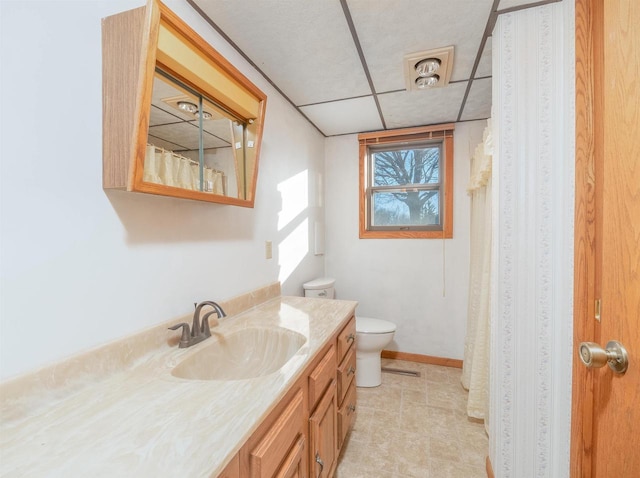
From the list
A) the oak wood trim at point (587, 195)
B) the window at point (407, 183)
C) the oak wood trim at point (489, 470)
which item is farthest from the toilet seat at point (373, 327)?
the oak wood trim at point (587, 195)

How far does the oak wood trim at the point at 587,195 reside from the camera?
86 centimetres

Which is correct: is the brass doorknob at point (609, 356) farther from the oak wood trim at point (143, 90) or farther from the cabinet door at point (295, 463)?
the oak wood trim at point (143, 90)

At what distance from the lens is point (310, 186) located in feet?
8.45

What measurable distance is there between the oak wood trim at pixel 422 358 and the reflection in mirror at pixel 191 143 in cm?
223

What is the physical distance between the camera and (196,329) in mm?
1173

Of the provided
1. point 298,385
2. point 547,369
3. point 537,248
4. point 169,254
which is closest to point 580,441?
point 547,369

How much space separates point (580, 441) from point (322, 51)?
2002 mm

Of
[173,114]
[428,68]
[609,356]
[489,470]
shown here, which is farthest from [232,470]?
[428,68]

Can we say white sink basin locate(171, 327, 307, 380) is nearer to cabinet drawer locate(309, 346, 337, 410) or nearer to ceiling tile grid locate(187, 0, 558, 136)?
cabinet drawer locate(309, 346, 337, 410)

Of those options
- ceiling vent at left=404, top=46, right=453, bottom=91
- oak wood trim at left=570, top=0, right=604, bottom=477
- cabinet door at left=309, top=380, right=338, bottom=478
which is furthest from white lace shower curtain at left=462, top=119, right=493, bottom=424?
cabinet door at left=309, top=380, right=338, bottom=478

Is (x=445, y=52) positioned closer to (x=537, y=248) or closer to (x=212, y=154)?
(x=537, y=248)

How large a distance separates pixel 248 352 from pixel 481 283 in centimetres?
163

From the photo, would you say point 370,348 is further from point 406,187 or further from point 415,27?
point 415,27

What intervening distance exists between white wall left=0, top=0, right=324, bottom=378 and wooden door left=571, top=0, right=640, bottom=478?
1.41 meters
